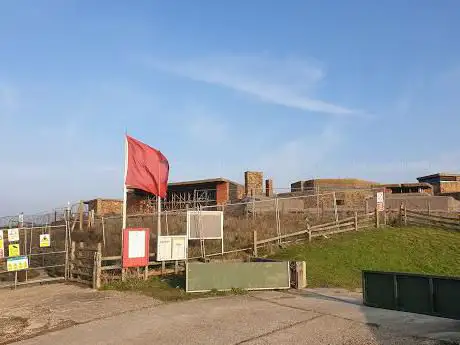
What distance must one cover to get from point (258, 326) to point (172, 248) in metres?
7.75

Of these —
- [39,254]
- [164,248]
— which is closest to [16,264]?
[39,254]

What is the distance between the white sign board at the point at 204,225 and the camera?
19.2 meters

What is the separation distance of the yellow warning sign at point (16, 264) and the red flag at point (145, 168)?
14.6 feet

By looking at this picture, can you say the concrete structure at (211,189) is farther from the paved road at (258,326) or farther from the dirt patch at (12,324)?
the dirt patch at (12,324)

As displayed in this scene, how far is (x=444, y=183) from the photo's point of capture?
57.9 m

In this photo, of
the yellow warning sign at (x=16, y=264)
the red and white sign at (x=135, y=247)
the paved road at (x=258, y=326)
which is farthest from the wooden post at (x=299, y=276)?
the yellow warning sign at (x=16, y=264)

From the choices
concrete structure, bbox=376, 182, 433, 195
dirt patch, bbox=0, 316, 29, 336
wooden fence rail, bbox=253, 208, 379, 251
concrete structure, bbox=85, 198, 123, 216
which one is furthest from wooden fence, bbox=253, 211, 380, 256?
concrete structure, bbox=85, 198, 123, 216

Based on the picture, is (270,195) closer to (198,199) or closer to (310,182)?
(198,199)

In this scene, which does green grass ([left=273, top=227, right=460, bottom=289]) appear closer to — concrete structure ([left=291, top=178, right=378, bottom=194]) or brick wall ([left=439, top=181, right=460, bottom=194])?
concrete structure ([left=291, top=178, right=378, bottom=194])

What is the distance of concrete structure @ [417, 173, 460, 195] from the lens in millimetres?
56991

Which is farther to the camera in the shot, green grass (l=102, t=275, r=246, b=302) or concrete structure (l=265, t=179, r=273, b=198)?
concrete structure (l=265, t=179, r=273, b=198)

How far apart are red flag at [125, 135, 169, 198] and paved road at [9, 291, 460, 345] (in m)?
5.97

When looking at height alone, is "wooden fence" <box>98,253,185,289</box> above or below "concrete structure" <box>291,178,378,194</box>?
below

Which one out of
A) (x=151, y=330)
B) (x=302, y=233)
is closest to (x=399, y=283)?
(x=151, y=330)
